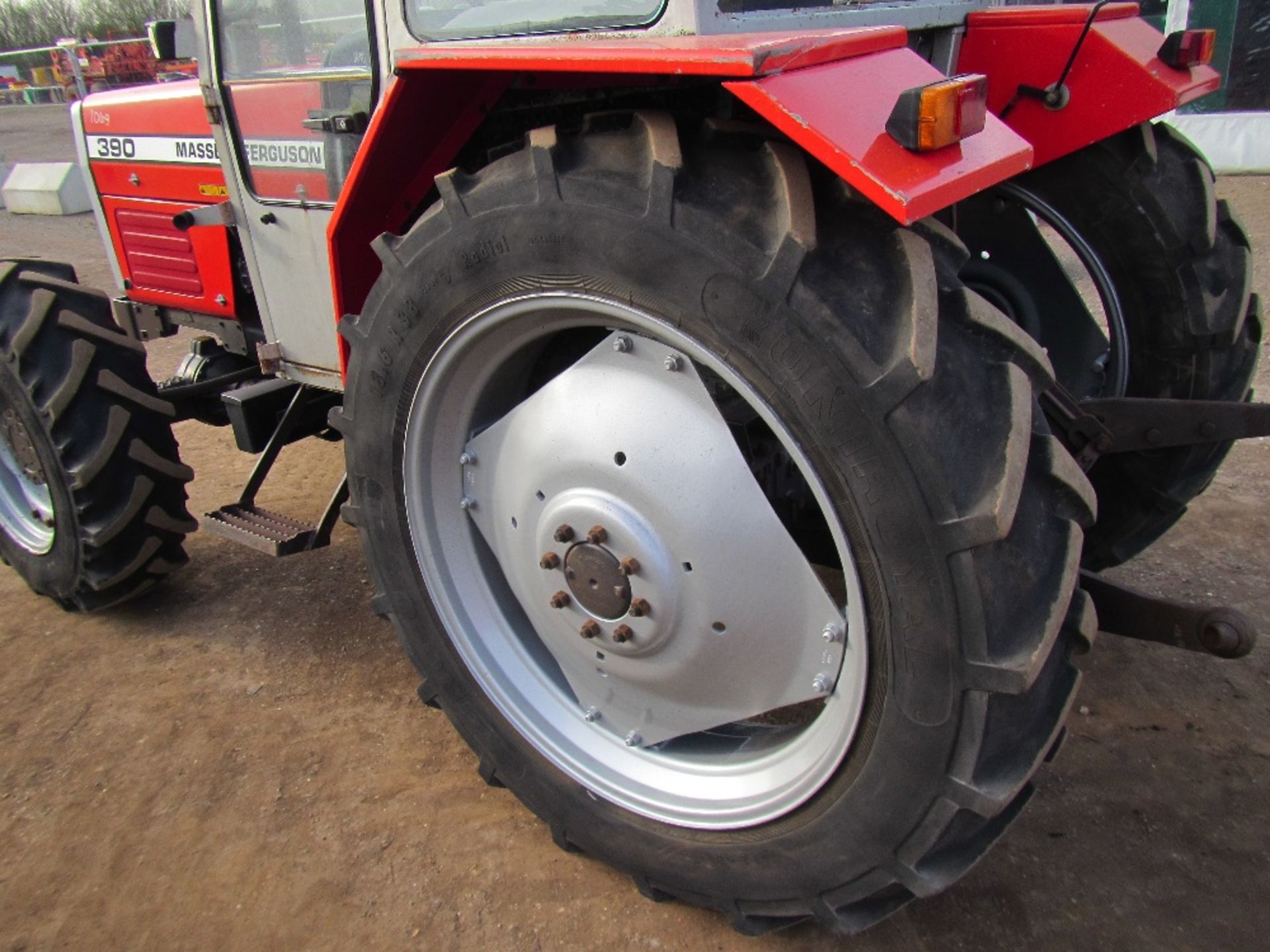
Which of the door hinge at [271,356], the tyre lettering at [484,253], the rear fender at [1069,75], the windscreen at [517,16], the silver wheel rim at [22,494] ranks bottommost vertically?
the silver wheel rim at [22,494]

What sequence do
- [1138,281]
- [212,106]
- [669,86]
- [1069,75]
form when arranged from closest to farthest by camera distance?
[669,86]
[1069,75]
[1138,281]
[212,106]

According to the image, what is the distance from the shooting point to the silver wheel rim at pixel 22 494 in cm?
298

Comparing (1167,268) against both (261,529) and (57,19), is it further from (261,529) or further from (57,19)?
(57,19)

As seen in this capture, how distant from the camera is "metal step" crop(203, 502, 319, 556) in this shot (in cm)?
270

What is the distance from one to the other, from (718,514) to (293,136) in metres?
1.62

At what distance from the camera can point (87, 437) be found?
9.03ft

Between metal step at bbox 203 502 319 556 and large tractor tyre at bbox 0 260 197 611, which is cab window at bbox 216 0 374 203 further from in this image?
metal step at bbox 203 502 319 556

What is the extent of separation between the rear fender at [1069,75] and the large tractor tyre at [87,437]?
95.5 inches

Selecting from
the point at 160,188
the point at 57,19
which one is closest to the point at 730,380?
the point at 160,188

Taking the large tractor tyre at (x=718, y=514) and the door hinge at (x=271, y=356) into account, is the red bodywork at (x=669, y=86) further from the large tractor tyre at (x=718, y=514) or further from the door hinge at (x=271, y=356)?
the door hinge at (x=271, y=356)

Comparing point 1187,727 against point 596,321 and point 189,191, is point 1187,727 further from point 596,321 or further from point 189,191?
point 189,191

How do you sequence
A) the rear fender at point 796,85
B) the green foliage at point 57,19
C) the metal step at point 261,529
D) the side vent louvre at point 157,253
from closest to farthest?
the rear fender at point 796,85 → the metal step at point 261,529 → the side vent louvre at point 157,253 → the green foliage at point 57,19

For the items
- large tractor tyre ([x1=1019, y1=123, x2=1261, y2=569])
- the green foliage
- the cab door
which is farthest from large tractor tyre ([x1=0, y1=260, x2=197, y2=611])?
the green foliage

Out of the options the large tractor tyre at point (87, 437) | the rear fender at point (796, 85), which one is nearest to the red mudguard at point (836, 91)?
the rear fender at point (796, 85)
